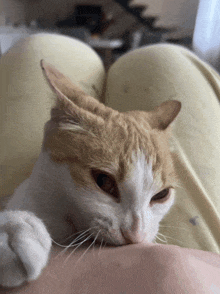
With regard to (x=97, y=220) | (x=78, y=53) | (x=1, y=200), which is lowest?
(x=1, y=200)

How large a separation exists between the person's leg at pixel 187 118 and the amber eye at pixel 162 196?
8 centimetres

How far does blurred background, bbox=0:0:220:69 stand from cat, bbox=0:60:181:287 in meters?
0.54

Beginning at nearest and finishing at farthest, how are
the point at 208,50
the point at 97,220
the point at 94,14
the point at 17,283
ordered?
1. the point at 17,283
2. the point at 97,220
3. the point at 208,50
4. the point at 94,14

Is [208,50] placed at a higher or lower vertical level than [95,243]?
higher

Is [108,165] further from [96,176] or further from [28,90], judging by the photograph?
[28,90]

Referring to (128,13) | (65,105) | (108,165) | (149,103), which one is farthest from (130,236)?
(128,13)

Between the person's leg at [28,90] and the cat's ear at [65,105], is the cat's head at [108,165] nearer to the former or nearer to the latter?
the cat's ear at [65,105]

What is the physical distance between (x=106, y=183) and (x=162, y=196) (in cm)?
13

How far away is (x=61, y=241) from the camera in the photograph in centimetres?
37

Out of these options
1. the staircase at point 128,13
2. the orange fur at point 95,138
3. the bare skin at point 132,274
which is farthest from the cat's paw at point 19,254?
the staircase at point 128,13

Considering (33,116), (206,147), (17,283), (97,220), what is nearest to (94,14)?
(33,116)

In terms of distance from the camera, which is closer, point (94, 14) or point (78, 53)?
point (78, 53)

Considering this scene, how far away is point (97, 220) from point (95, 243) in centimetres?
4

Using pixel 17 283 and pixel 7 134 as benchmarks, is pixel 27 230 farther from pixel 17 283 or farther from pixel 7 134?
pixel 7 134
